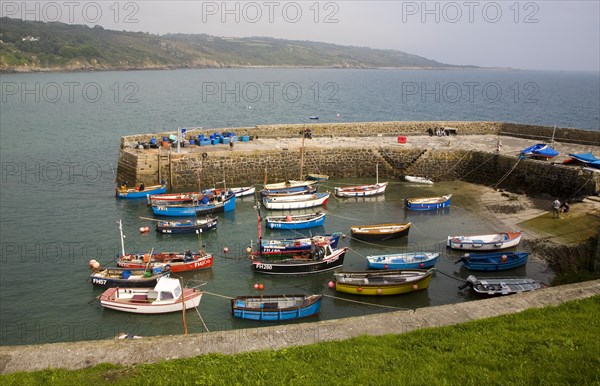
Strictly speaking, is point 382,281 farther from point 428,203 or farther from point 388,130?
point 388,130

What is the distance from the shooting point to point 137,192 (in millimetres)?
32875

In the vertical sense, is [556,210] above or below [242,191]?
below

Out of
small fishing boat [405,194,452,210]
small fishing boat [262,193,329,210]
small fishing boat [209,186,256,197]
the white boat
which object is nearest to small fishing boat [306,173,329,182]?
small fishing boat [209,186,256,197]

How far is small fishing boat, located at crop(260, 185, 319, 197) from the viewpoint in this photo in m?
32.3

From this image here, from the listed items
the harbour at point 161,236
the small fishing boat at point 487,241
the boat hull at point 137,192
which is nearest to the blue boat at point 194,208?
the harbour at point 161,236

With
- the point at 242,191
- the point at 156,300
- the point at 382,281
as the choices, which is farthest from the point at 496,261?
the point at 242,191

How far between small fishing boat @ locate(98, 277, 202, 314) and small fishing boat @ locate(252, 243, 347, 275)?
11.6 feet

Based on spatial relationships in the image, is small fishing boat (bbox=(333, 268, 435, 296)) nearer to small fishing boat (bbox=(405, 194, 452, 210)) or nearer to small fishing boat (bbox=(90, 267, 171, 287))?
small fishing boat (bbox=(90, 267, 171, 287))

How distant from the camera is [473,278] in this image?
19.8m

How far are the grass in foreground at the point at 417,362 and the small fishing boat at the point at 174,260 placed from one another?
11897mm

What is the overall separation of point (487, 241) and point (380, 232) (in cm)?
513

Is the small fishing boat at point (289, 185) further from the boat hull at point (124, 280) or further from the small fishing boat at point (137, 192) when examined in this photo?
the boat hull at point (124, 280)

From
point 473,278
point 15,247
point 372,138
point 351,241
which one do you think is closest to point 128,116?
point 372,138

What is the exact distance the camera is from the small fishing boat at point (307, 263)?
21562 mm
